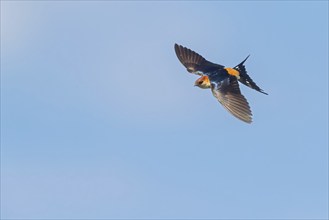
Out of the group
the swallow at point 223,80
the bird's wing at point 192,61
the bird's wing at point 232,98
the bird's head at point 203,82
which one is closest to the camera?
the bird's wing at point 232,98

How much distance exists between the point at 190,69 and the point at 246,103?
5.11 m

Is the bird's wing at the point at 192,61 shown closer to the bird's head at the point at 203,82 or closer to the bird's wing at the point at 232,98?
the bird's head at the point at 203,82

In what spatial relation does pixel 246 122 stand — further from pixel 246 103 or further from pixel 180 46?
pixel 180 46

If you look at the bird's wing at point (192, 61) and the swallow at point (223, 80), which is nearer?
the swallow at point (223, 80)

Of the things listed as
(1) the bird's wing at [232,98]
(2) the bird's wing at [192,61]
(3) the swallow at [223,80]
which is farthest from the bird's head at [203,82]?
(2) the bird's wing at [192,61]

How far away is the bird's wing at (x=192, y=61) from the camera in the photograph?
28703 mm

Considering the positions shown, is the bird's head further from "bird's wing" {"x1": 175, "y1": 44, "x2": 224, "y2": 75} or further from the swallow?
"bird's wing" {"x1": 175, "y1": 44, "x2": 224, "y2": 75}

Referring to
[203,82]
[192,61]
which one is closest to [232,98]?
[203,82]

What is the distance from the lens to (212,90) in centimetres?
2588

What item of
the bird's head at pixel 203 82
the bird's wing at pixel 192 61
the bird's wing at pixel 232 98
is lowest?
the bird's wing at pixel 232 98

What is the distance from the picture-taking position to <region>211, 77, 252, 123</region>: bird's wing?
23.5m

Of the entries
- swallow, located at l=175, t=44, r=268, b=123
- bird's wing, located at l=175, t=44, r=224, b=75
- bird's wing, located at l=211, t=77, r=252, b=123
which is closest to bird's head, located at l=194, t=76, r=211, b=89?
swallow, located at l=175, t=44, r=268, b=123

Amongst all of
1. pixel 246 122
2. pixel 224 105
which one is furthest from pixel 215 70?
pixel 246 122

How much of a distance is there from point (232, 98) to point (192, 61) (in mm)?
4780
